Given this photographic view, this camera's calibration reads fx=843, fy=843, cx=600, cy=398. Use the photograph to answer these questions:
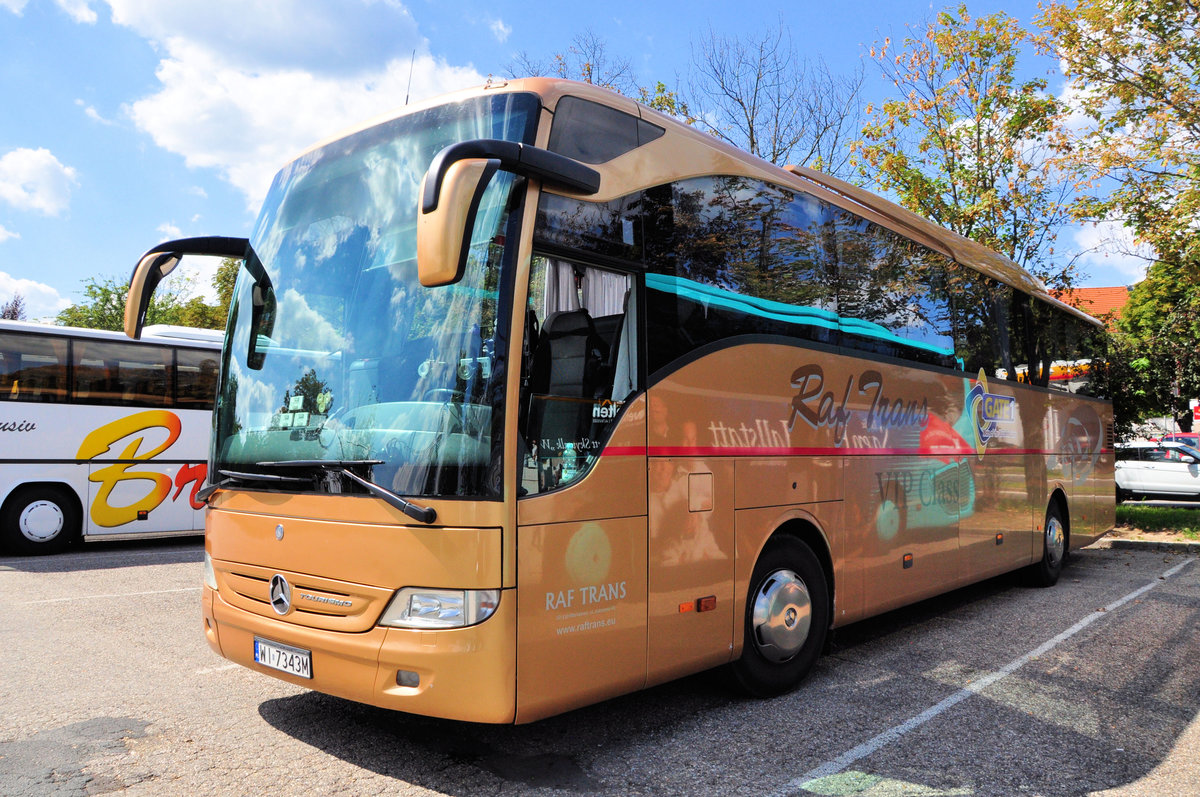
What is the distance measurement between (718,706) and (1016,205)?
52.0 ft

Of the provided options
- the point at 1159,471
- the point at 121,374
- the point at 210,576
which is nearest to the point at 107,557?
the point at 121,374

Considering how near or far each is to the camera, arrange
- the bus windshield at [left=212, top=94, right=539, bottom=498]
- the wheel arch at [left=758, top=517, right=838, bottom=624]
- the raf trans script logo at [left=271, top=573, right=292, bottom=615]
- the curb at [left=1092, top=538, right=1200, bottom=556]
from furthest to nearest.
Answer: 1. the curb at [left=1092, top=538, right=1200, bottom=556]
2. the wheel arch at [left=758, top=517, right=838, bottom=624]
3. the raf trans script logo at [left=271, top=573, right=292, bottom=615]
4. the bus windshield at [left=212, top=94, right=539, bottom=498]

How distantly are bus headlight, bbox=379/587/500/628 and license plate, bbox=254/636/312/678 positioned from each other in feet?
2.06

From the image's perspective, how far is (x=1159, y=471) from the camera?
23.9 meters

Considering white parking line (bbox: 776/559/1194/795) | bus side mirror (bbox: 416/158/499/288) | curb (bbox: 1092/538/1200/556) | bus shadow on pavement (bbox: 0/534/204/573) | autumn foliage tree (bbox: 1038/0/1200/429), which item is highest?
autumn foliage tree (bbox: 1038/0/1200/429)

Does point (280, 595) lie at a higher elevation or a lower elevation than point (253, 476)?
lower

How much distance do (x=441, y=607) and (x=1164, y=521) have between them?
17260 millimetres

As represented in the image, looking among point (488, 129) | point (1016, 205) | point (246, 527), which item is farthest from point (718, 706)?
point (1016, 205)

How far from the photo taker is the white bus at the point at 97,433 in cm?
1234

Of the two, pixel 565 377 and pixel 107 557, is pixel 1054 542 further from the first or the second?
pixel 107 557

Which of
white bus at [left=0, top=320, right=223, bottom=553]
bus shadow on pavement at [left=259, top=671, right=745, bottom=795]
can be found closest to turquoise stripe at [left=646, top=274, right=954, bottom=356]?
bus shadow on pavement at [left=259, top=671, right=745, bottom=795]

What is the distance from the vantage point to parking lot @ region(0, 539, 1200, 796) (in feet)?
13.2

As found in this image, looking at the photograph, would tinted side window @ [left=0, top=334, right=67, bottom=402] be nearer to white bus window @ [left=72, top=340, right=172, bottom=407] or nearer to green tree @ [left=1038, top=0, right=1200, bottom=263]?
white bus window @ [left=72, top=340, right=172, bottom=407]

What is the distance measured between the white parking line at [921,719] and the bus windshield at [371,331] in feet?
6.93
